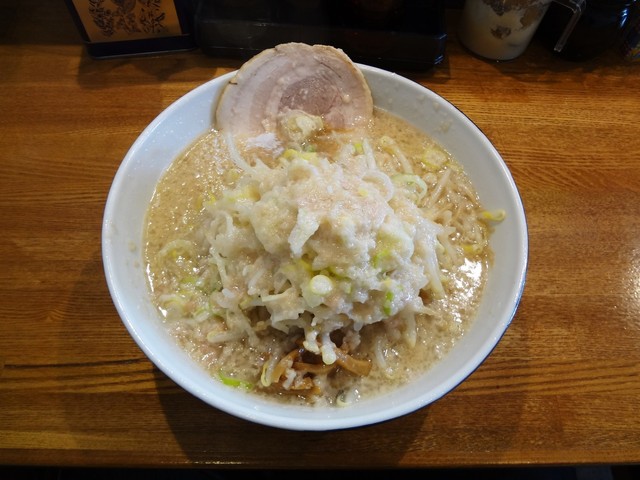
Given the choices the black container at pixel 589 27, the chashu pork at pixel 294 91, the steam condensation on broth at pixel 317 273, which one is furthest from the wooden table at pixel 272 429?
the chashu pork at pixel 294 91

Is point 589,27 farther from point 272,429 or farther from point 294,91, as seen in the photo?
point 272,429

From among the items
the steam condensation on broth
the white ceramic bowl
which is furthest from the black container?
the steam condensation on broth

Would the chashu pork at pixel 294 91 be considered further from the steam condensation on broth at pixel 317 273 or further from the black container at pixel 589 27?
the black container at pixel 589 27

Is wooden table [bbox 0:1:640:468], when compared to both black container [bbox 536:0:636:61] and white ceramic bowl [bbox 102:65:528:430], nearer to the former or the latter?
black container [bbox 536:0:636:61]

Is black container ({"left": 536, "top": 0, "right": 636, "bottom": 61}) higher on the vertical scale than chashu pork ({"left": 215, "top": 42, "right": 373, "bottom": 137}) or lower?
higher

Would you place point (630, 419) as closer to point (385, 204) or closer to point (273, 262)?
point (385, 204)
